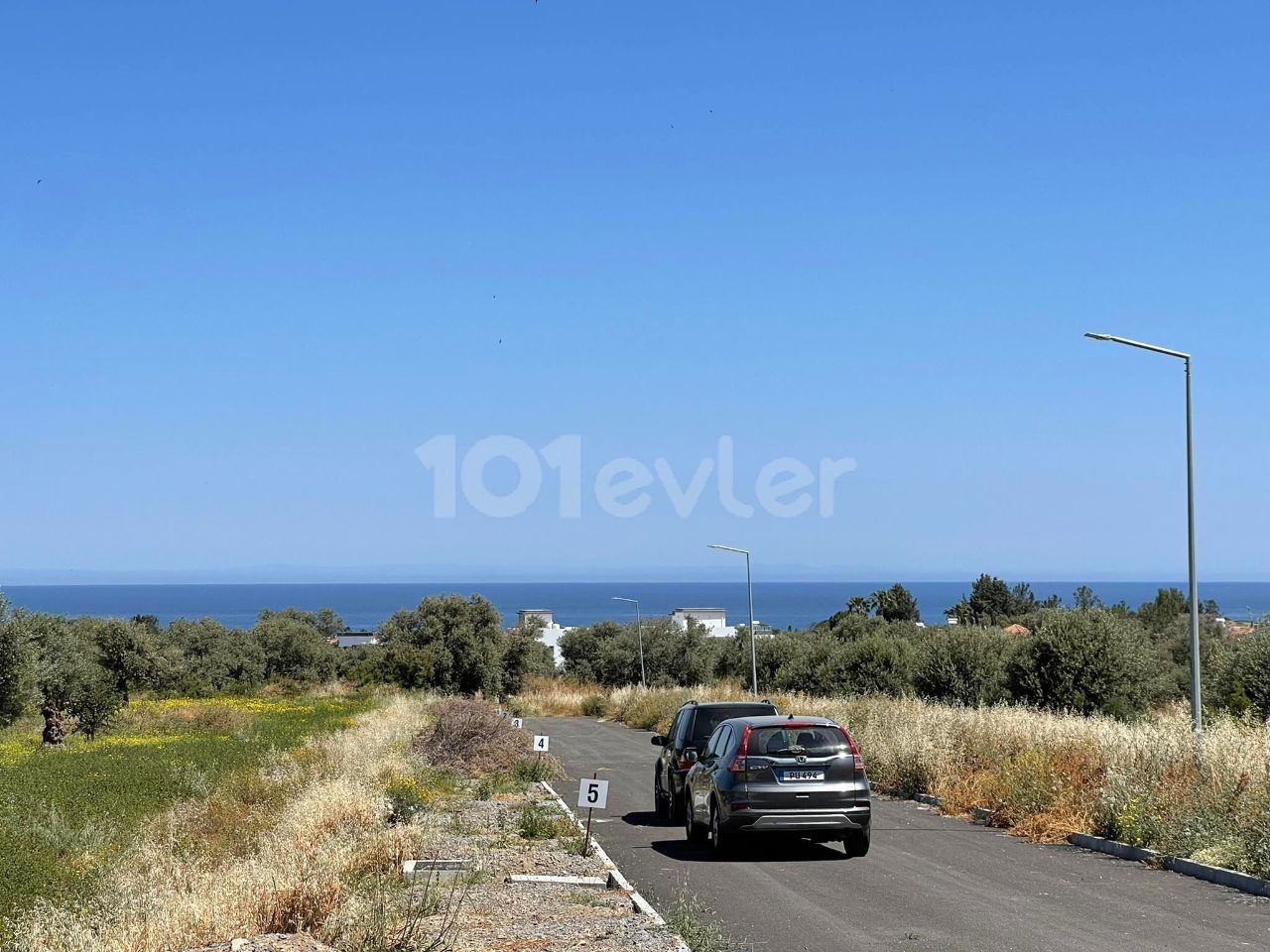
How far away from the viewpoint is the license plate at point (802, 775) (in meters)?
16.4

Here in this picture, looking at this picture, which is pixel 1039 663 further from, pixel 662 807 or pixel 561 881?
pixel 561 881

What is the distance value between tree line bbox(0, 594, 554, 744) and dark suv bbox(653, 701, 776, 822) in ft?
57.7

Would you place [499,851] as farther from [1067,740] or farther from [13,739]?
[13,739]

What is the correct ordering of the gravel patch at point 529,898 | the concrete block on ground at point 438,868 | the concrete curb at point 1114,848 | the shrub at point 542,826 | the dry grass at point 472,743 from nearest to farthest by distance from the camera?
the gravel patch at point 529,898
the concrete block on ground at point 438,868
the concrete curb at point 1114,848
the shrub at point 542,826
the dry grass at point 472,743

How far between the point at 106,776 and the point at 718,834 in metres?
13.5

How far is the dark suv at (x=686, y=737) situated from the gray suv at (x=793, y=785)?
3.91m

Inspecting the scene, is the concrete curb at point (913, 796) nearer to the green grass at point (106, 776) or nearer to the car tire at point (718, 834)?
the car tire at point (718, 834)

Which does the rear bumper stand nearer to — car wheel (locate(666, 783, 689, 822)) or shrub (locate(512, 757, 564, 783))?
car wheel (locate(666, 783, 689, 822))

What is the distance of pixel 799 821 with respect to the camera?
53.3 ft

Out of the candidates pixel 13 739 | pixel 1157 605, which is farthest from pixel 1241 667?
pixel 1157 605

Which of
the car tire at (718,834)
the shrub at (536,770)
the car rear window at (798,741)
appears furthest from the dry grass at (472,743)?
the car rear window at (798,741)

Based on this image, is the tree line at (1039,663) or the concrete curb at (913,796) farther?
the tree line at (1039,663)

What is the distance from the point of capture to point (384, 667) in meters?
68.4

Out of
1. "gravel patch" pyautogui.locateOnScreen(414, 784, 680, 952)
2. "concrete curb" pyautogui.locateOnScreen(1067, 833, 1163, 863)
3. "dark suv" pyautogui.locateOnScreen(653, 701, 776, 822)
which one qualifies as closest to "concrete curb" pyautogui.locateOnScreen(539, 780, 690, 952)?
Result: "gravel patch" pyautogui.locateOnScreen(414, 784, 680, 952)
